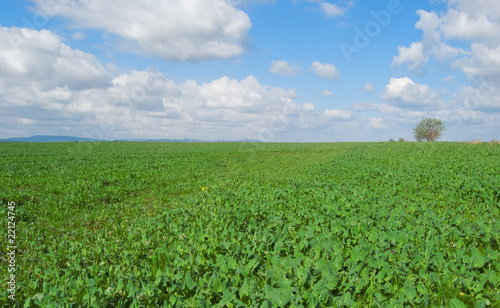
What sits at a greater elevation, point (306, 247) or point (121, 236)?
point (306, 247)

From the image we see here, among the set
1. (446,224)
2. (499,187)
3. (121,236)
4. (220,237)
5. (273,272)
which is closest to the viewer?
(273,272)

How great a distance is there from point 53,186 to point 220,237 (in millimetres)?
9619

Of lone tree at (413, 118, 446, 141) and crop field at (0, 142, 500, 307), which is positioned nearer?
crop field at (0, 142, 500, 307)

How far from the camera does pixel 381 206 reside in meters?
7.24

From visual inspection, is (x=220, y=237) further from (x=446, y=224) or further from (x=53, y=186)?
(x=53, y=186)

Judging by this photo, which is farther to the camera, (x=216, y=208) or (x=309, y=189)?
(x=309, y=189)

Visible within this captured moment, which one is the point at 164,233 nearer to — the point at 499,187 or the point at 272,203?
the point at 272,203

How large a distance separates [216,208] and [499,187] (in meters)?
8.98

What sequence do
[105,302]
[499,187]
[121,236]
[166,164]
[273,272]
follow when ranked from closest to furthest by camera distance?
[105,302] → [273,272] → [121,236] → [499,187] → [166,164]

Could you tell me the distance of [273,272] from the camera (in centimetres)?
358

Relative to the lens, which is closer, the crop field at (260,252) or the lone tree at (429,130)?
the crop field at (260,252)

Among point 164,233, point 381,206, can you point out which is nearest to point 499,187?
point 381,206

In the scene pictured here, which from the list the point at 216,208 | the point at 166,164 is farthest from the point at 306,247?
the point at 166,164

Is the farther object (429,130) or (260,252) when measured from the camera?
(429,130)
